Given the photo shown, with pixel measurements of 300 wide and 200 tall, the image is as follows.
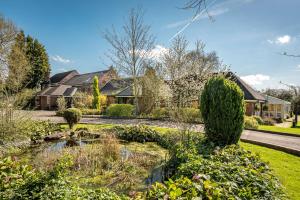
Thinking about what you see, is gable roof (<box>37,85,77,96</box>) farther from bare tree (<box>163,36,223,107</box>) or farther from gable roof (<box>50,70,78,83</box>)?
bare tree (<box>163,36,223,107</box>)

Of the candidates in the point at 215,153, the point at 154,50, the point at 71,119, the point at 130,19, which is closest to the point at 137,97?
the point at 154,50

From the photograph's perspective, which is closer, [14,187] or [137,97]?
[14,187]

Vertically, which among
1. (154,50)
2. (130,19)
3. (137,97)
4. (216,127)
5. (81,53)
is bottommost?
(216,127)

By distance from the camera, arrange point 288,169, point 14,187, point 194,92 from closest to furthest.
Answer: point 14,187, point 288,169, point 194,92

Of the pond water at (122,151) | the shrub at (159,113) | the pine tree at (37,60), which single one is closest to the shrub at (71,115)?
the pond water at (122,151)

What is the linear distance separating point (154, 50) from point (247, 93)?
1104 centimetres

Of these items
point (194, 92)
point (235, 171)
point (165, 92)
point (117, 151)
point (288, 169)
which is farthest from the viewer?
point (165, 92)

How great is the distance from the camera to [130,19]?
22797 millimetres

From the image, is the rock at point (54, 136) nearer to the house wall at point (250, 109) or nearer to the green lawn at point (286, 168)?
the green lawn at point (286, 168)

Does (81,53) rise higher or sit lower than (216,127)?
higher

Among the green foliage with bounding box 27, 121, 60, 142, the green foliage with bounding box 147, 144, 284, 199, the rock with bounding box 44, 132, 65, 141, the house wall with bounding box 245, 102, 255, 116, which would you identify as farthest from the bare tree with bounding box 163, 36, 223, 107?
the green foliage with bounding box 147, 144, 284, 199

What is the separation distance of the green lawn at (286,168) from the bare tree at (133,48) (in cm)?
1624

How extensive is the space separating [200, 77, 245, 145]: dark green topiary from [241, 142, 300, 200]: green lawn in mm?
1238

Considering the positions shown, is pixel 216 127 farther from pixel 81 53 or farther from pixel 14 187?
pixel 81 53
